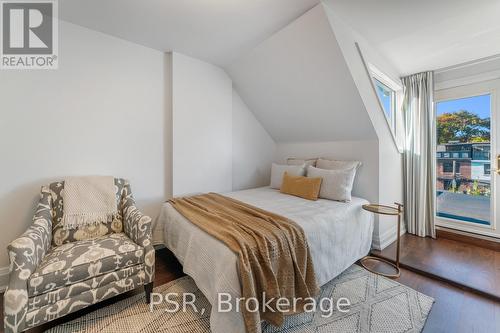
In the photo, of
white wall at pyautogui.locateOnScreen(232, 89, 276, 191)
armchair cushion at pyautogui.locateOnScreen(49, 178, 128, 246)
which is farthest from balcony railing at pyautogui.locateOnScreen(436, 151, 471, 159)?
armchair cushion at pyautogui.locateOnScreen(49, 178, 128, 246)

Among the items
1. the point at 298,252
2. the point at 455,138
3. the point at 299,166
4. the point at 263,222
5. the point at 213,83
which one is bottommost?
the point at 298,252

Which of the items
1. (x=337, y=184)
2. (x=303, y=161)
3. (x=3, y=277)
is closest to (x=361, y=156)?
(x=337, y=184)

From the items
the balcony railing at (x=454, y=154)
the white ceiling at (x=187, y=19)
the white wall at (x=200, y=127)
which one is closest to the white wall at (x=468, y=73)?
the balcony railing at (x=454, y=154)

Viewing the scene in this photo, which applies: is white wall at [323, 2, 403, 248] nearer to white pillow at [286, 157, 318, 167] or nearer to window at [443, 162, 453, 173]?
window at [443, 162, 453, 173]

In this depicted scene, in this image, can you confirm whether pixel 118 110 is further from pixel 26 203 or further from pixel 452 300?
pixel 452 300

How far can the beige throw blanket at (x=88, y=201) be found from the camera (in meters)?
1.85

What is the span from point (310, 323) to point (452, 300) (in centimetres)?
123

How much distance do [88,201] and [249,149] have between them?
2279mm

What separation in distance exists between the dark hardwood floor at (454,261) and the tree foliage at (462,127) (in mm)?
1355

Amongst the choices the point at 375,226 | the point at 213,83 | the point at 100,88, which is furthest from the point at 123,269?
the point at 375,226

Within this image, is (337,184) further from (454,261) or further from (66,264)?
(66,264)

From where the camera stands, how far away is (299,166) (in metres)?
2.94

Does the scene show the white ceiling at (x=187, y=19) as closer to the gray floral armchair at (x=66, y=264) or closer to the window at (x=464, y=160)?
the gray floral armchair at (x=66, y=264)

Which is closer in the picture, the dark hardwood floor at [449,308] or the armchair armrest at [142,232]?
the dark hardwood floor at [449,308]
